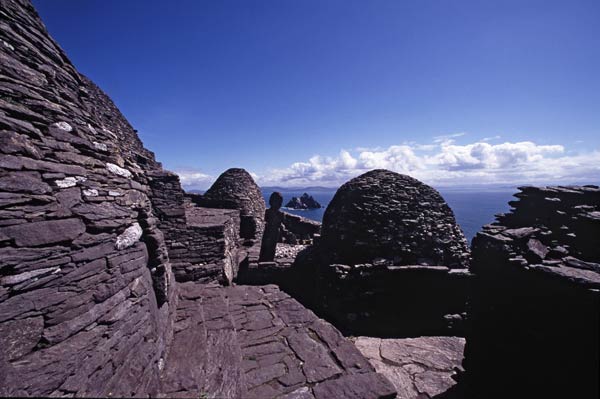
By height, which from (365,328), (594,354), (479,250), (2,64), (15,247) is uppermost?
(2,64)

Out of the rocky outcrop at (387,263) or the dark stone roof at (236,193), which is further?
the dark stone roof at (236,193)

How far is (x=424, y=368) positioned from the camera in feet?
17.9

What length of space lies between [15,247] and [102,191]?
1.08 m

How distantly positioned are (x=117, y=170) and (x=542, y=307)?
641 centimetres

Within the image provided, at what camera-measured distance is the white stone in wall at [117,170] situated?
3.15 metres

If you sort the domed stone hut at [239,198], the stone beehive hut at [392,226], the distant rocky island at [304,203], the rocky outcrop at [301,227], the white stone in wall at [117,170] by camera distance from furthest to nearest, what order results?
the distant rocky island at [304,203] → the rocky outcrop at [301,227] → the domed stone hut at [239,198] → the stone beehive hut at [392,226] → the white stone in wall at [117,170]

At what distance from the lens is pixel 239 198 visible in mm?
17281

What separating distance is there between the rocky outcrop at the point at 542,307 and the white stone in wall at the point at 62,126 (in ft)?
21.0

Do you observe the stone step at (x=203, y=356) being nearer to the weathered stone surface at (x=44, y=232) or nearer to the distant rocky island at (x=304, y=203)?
the weathered stone surface at (x=44, y=232)

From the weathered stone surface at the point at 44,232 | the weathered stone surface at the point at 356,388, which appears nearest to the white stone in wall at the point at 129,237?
the weathered stone surface at the point at 44,232

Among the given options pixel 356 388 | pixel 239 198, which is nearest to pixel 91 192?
pixel 356 388

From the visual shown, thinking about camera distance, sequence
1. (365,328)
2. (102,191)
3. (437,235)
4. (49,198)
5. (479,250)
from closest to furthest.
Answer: (49,198), (102,191), (479,250), (365,328), (437,235)

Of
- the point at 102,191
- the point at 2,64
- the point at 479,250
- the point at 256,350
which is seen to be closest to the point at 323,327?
the point at 256,350

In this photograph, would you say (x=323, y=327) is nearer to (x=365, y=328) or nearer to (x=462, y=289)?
(x=365, y=328)
